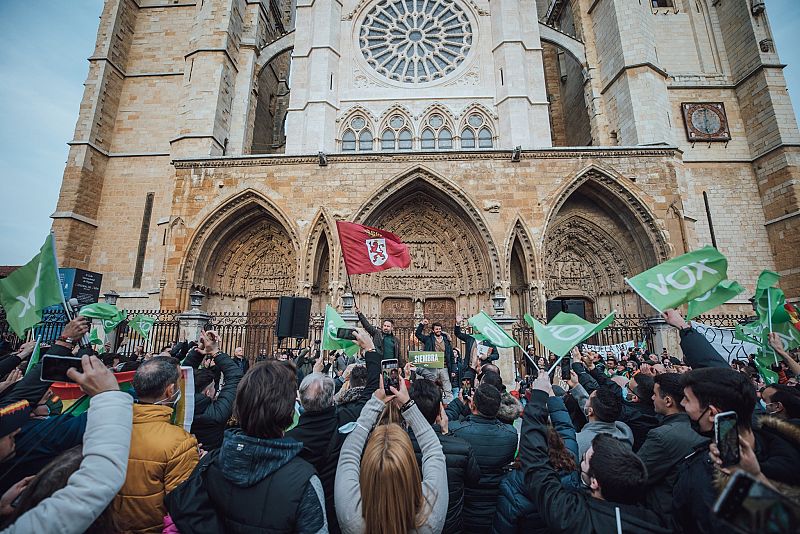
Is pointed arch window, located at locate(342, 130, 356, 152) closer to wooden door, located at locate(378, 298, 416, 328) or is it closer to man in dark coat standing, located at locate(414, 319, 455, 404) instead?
wooden door, located at locate(378, 298, 416, 328)

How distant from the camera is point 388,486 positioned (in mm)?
1434

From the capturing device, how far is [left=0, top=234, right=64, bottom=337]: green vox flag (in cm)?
292

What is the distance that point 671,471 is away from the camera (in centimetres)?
194

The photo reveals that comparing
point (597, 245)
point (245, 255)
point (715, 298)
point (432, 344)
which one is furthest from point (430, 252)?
point (715, 298)

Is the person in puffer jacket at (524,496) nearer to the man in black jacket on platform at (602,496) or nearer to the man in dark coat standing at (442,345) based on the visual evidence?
the man in black jacket on platform at (602,496)

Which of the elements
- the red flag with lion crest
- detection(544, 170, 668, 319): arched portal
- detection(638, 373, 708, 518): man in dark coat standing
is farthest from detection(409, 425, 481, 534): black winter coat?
detection(544, 170, 668, 319): arched portal

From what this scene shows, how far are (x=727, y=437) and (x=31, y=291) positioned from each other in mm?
Answer: 4283

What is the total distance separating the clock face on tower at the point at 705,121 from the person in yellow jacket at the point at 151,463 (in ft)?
60.5

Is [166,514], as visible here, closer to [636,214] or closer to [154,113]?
[636,214]

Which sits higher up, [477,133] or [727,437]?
[477,133]

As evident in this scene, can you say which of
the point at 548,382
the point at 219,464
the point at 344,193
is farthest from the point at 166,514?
the point at 344,193

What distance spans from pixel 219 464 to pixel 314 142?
13644 millimetres

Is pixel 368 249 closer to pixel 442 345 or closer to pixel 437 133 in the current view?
pixel 442 345

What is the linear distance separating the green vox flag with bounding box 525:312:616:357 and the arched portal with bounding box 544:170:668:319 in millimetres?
8485
